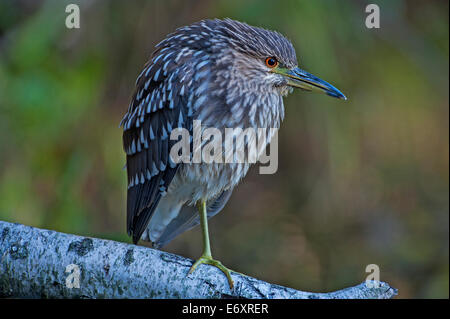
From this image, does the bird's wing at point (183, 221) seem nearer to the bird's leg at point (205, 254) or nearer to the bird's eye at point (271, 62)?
the bird's leg at point (205, 254)

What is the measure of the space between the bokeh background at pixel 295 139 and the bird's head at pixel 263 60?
117 cm

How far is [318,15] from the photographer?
3574mm

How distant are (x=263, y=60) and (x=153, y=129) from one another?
0.56m

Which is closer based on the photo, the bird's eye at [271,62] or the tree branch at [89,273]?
the tree branch at [89,273]

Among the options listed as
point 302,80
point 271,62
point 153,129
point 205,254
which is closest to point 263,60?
point 271,62

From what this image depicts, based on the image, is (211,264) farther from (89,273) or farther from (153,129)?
(153,129)

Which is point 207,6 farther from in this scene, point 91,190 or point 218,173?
point 218,173

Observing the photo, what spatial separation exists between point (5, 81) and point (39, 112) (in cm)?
32

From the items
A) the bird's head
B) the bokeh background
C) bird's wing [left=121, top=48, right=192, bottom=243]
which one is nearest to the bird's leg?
bird's wing [left=121, top=48, right=192, bottom=243]

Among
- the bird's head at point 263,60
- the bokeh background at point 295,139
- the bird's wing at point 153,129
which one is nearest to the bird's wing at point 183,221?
the bird's wing at point 153,129

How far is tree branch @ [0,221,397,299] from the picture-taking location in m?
1.88

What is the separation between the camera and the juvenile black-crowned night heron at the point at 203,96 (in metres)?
2.23
